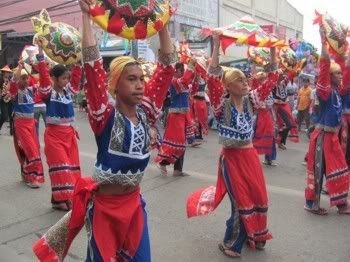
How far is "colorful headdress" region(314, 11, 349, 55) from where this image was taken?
496 cm

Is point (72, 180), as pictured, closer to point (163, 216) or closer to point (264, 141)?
point (163, 216)

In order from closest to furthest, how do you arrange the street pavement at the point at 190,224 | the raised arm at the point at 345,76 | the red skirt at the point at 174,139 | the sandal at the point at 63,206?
1. the street pavement at the point at 190,224
2. the raised arm at the point at 345,76
3. the sandal at the point at 63,206
4. the red skirt at the point at 174,139

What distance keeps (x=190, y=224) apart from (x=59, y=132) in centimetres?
190

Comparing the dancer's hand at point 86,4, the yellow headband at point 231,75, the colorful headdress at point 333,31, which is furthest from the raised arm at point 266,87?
the dancer's hand at point 86,4

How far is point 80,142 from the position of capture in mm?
11031

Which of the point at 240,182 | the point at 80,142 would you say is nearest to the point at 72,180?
the point at 240,182

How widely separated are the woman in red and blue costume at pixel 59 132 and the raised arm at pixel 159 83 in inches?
105

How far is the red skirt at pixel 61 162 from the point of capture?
18.7 feet

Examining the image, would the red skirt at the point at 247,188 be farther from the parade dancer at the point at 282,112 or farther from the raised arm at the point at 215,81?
the parade dancer at the point at 282,112

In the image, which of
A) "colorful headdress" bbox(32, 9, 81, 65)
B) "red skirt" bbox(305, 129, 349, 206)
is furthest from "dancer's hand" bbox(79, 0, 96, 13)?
"red skirt" bbox(305, 129, 349, 206)

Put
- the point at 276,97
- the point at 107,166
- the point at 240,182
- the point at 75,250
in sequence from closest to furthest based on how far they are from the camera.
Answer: the point at 107,166 < the point at 240,182 < the point at 75,250 < the point at 276,97

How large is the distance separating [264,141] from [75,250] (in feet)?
15.6

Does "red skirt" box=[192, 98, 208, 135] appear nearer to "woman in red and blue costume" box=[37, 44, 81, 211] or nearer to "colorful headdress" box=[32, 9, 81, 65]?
"woman in red and blue costume" box=[37, 44, 81, 211]

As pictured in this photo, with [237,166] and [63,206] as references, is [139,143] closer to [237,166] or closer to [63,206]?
[237,166]
